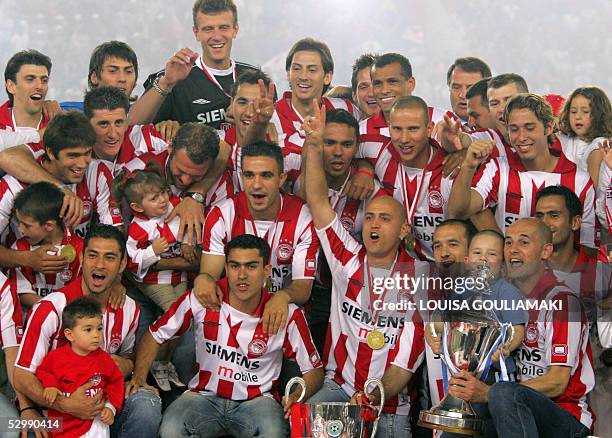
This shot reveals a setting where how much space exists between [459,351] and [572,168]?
1.40 metres

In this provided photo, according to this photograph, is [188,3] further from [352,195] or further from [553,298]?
[553,298]

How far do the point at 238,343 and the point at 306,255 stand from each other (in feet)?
1.87

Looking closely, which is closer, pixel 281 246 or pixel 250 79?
pixel 281 246

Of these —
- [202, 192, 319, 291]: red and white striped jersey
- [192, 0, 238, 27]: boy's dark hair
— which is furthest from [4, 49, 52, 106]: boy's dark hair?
[202, 192, 319, 291]: red and white striped jersey

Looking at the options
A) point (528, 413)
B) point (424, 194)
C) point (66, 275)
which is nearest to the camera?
point (528, 413)

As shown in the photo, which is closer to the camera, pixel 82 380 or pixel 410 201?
pixel 82 380

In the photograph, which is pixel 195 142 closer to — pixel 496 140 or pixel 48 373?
pixel 48 373

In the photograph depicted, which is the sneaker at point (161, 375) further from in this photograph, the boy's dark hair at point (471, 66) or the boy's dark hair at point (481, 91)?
the boy's dark hair at point (471, 66)

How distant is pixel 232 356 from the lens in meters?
4.62

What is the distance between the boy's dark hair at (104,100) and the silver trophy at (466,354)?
2.10 metres

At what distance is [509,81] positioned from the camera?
5562 millimetres

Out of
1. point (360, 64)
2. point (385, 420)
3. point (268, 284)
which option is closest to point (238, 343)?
point (268, 284)

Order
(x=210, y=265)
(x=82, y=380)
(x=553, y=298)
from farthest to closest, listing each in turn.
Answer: (x=210, y=265) < (x=553, y=298) < (x=82, y=380)

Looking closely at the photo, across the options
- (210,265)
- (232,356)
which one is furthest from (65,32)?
(232,356)
